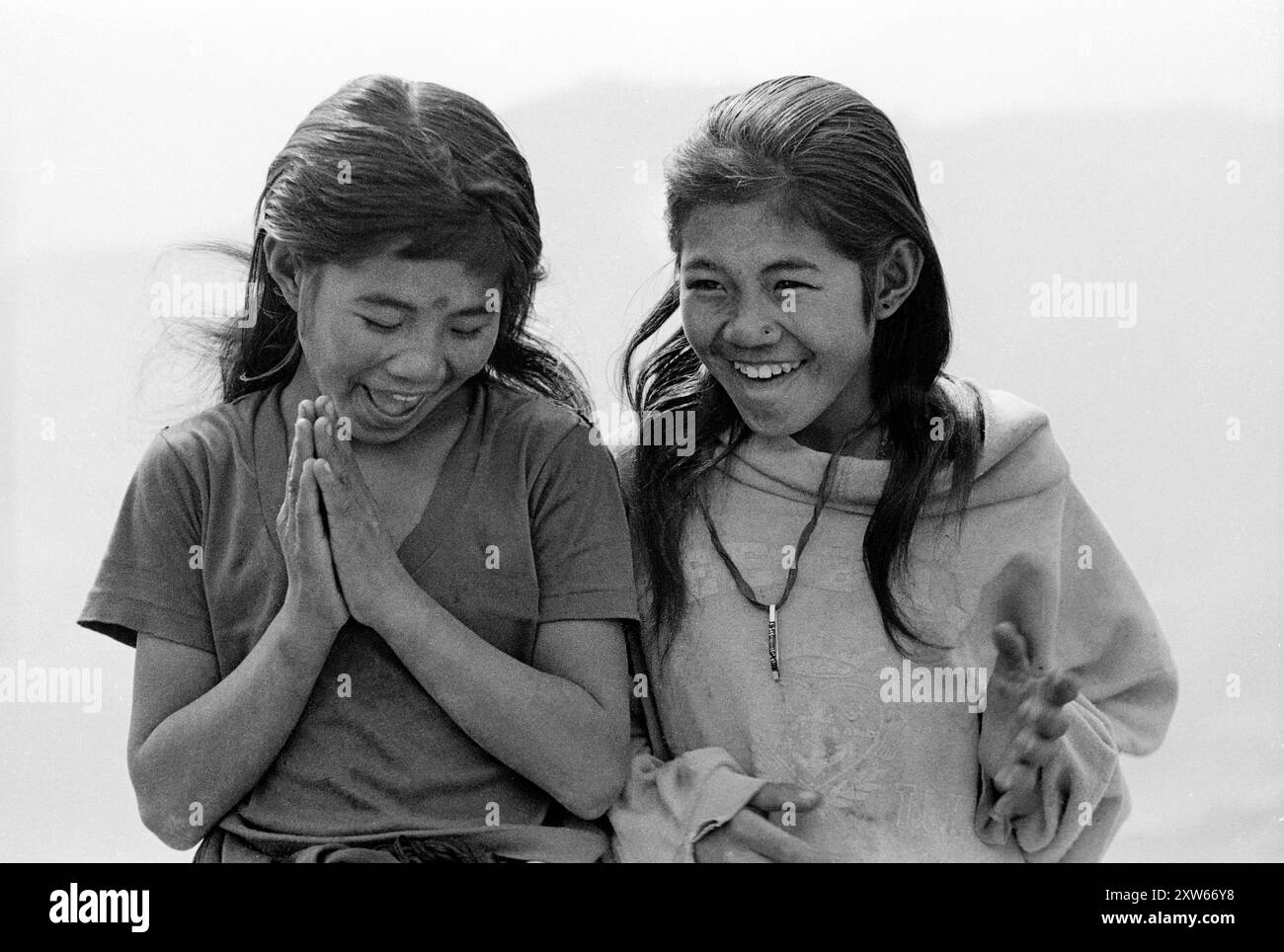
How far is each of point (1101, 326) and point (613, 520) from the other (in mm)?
638

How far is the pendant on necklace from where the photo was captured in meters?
1.96

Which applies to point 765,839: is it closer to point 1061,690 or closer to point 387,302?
point 1061,690

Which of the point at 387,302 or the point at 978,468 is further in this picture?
the point at 978,468

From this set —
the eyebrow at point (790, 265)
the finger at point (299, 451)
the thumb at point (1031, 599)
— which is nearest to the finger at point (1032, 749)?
the thumb at point (1031, 599)

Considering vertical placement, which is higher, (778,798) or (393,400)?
(393,400)

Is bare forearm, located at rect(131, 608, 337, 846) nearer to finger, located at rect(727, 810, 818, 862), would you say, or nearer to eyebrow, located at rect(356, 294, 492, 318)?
eyebrow, located at rect(356, 294, 492, 318)

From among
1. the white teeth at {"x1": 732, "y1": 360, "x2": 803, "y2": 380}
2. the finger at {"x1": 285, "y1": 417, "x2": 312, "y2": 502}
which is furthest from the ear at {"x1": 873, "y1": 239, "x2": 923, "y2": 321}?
the finger at {"x1": 285, "y1": 417, "x2": 312, "y2": 502}

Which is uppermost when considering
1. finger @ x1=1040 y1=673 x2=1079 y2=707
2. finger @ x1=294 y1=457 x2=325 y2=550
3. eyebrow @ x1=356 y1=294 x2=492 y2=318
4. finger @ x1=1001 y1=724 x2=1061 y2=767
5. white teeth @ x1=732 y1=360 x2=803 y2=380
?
eyebrow @ x1=356 y1=294 x2=492 y2=318

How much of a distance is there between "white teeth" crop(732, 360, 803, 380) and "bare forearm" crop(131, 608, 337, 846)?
56cm

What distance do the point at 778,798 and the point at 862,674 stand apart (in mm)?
173

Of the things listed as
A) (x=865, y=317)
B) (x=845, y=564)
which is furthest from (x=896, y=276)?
(x=845, y=564)

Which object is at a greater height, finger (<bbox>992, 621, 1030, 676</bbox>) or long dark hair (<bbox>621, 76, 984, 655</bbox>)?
long dark hair (<bbox>621, 76, 984, 655</bbox>)

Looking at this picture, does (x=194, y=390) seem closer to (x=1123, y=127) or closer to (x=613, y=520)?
(x=613, y=520)

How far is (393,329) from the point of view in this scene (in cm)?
188
